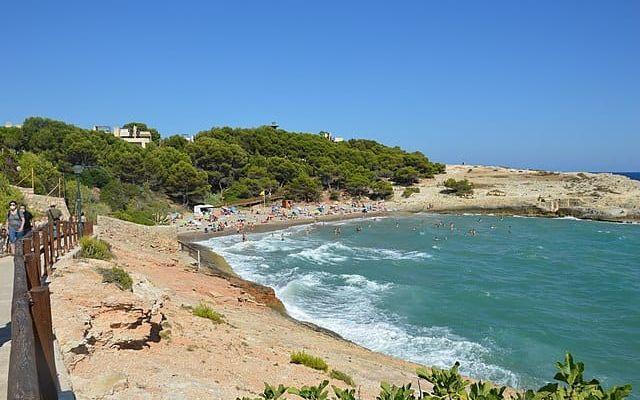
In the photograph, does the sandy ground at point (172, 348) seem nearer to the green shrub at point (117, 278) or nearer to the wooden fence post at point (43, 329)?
the green shrub at point (117, 278)

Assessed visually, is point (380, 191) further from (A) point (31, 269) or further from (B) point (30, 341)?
(B) point (30, 341)

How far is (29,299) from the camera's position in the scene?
2.37m

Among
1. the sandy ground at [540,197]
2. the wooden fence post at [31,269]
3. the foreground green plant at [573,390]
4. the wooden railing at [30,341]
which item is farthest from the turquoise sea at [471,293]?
the sandy ground at [540,197]

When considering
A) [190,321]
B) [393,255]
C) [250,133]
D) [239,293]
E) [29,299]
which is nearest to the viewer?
[29,299]

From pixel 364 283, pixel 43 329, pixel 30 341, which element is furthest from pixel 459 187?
pixel 30 341

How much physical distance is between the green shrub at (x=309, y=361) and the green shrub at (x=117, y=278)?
4.03 metres

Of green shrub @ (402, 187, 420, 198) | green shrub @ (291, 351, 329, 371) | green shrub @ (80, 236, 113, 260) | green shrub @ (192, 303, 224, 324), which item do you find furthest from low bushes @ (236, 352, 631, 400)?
green shrub @ (402, 187, 420, 198)

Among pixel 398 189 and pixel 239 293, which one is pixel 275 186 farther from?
pixel 239 293

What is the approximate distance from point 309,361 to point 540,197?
59004mm

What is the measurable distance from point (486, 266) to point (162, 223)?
1009 inches

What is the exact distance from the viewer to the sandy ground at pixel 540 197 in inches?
2254

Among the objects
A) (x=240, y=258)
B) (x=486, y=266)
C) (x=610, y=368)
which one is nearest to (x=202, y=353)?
(x=610, y=368)

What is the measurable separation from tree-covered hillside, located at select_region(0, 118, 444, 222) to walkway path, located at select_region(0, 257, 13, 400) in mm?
23300

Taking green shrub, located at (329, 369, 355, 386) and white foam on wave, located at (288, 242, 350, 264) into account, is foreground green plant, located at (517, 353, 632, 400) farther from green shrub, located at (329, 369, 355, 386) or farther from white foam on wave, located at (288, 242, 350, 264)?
white foam on wave, located at (288, 242, 350, 264)
